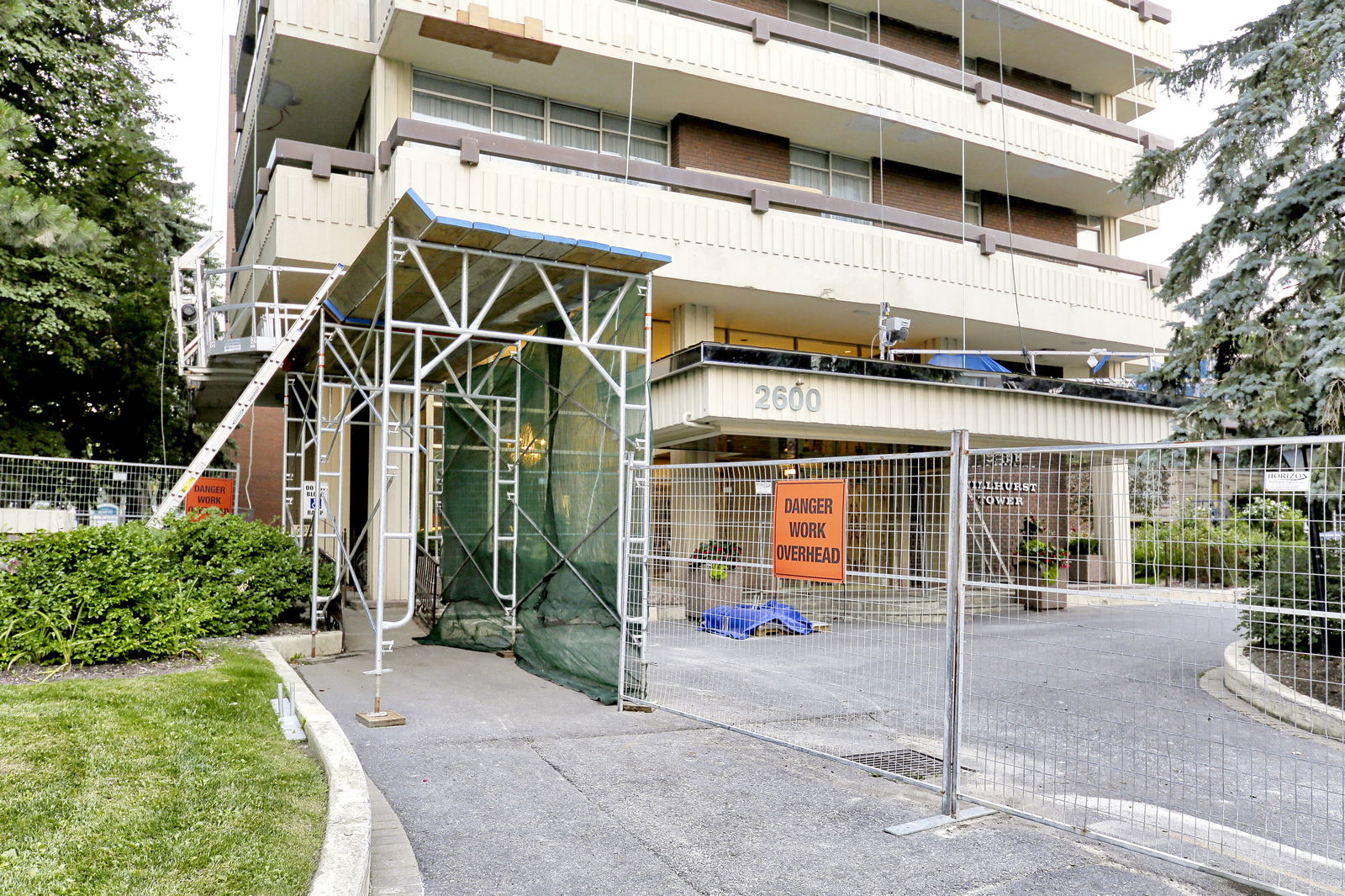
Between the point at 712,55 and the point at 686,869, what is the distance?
1686cm

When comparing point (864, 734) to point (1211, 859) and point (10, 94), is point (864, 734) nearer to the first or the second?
point (1211, 859)

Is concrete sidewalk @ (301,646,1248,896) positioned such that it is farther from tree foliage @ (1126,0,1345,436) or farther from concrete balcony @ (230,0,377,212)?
concrete balcony @ (230,0,377,212)

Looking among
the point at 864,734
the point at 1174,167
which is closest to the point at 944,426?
the point at 1174,167

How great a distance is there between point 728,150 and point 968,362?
23.1 ft

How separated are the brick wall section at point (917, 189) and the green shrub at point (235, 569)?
51.9 feet

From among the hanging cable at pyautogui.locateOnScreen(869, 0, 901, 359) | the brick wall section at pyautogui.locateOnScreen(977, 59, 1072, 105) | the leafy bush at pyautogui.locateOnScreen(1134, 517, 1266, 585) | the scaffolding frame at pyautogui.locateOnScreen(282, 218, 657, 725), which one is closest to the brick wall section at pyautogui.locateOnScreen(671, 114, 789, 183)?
the hanging cable at pyautogui.locateOnScreen(869, 0, 901, 359)

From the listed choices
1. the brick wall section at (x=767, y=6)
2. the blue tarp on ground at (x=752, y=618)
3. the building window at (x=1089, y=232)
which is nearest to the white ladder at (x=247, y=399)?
the blue tarp on ground at (x=752, y=618)

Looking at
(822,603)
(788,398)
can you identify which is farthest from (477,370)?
(822,603)

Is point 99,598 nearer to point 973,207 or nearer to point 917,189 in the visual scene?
point 917,189

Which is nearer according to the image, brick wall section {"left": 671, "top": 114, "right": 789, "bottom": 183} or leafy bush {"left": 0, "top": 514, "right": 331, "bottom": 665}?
leafy bush {"left": 0, "top": 514, "right": 331, "bottom": 665}

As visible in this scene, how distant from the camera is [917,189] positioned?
74.3 feet

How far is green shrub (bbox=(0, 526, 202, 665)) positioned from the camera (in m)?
7.85

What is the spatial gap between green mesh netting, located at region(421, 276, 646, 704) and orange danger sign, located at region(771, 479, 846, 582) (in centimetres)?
224

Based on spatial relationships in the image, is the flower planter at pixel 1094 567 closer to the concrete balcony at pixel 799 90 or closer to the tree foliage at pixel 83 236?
the concrete balcony at pixel 799 90
